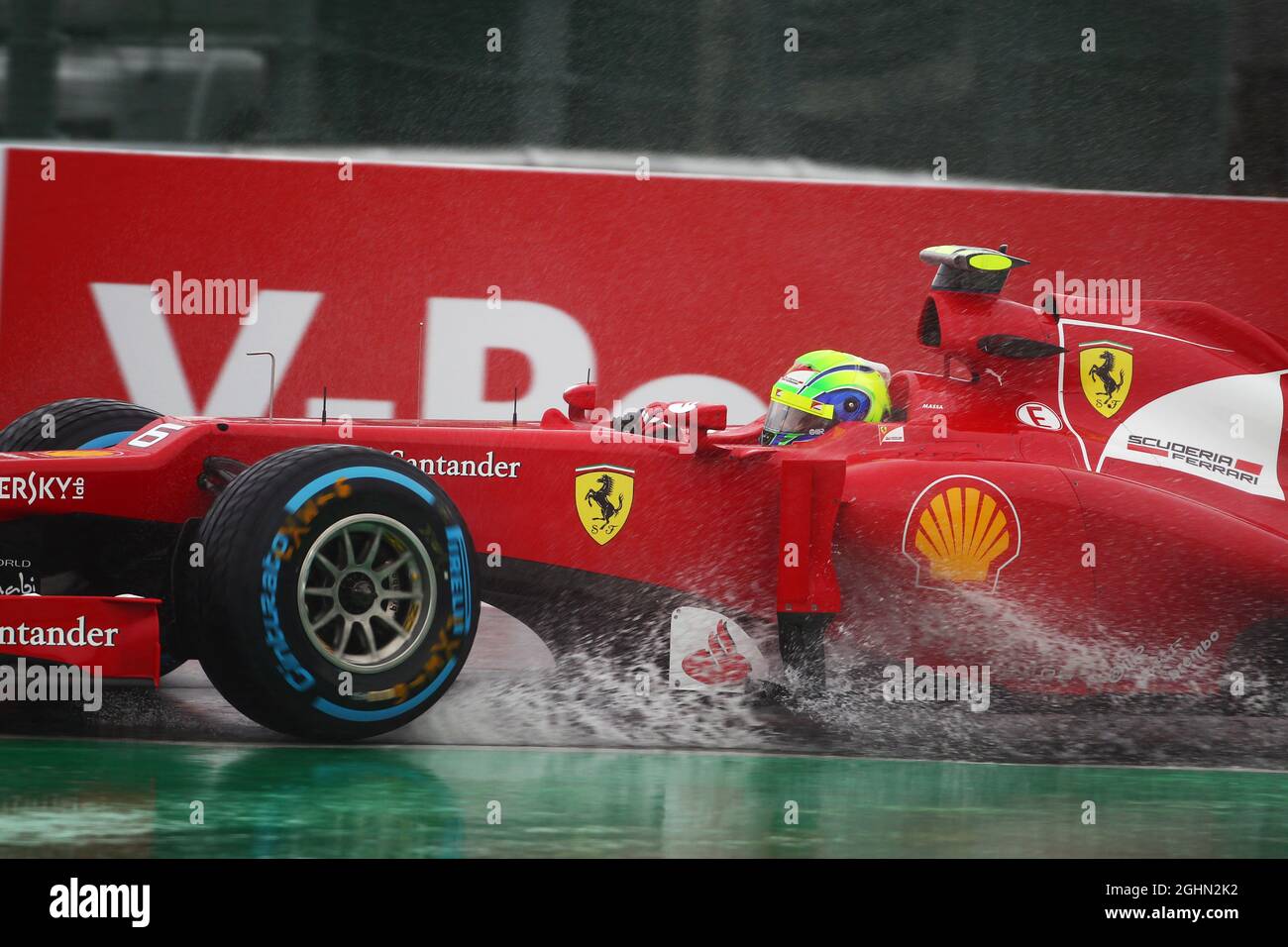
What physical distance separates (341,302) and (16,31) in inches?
85.1

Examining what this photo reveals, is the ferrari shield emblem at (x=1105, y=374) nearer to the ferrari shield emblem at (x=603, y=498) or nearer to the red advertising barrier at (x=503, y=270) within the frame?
the ferrari shield emblem at (x=603, y=498)

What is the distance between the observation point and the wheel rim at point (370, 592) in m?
4.28

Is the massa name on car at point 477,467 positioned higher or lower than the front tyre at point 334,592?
higher

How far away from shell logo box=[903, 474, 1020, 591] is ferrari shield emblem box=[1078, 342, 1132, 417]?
2.30ft

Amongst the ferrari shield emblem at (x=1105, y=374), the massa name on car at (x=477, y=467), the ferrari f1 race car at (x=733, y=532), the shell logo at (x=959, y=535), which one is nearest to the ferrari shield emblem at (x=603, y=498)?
the ferrari f1 race car at (x=733, y=532)

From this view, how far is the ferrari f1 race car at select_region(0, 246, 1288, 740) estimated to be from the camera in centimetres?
425

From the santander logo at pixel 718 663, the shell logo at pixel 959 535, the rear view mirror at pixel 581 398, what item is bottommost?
the santander logo at pixel 718 663

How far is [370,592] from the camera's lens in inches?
172

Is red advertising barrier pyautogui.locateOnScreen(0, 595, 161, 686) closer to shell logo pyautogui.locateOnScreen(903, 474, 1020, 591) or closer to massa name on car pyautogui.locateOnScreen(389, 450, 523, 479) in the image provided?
massa name on car pyautogui.locateOnScreen(389, 450, 523, 479)

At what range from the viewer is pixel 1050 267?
762 cm

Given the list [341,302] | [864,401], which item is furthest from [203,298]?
[864,401]

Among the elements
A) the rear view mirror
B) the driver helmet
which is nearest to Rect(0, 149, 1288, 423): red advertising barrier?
the rear view mirror

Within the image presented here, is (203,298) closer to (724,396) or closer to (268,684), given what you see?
(724,396)

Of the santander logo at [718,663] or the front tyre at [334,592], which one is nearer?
the front tyre at [334,592]
